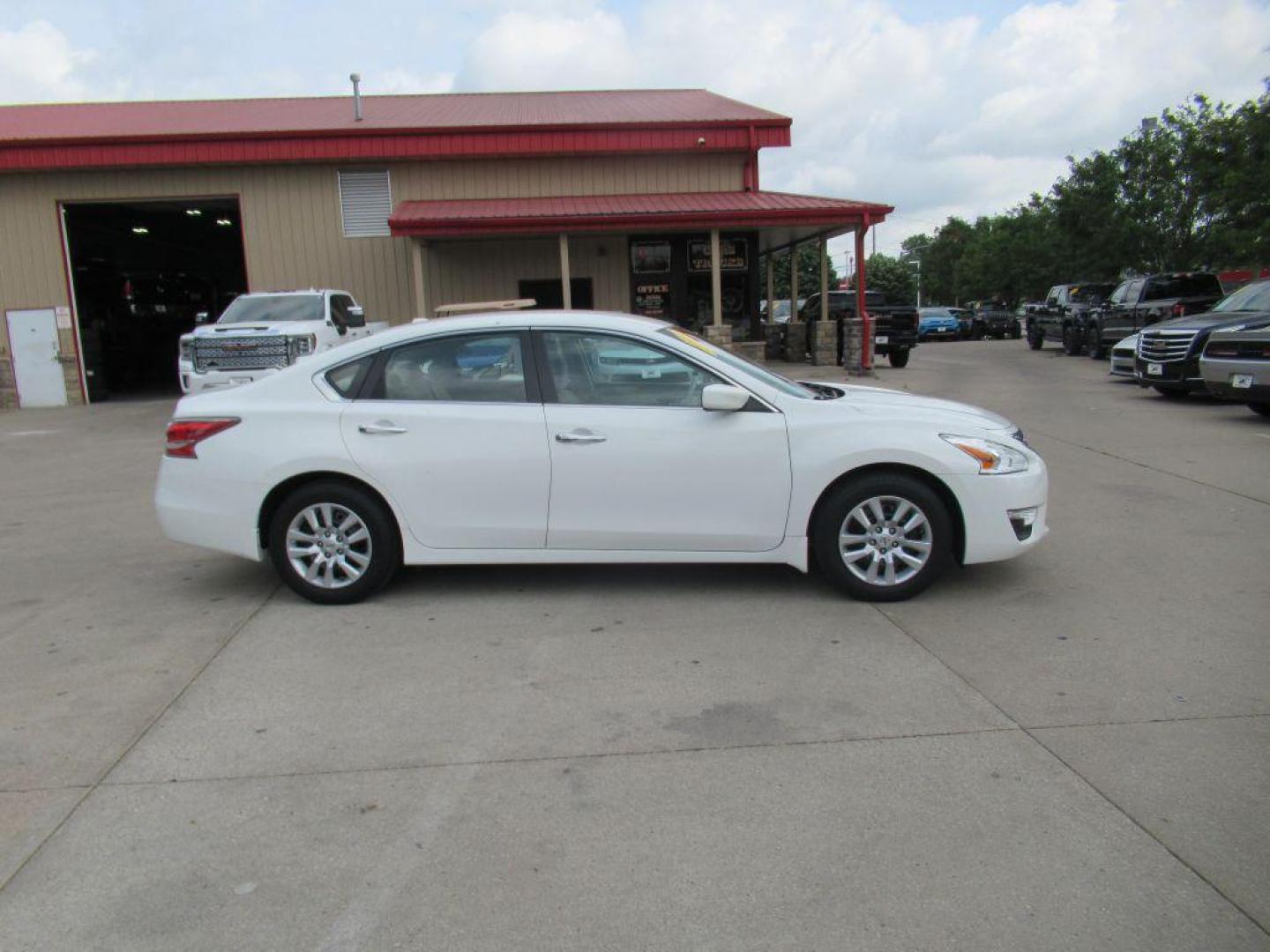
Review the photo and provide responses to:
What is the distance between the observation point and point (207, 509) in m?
5.80

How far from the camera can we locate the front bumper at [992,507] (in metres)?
5.51

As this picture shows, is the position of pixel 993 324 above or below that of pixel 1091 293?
below

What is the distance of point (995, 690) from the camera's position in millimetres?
4387

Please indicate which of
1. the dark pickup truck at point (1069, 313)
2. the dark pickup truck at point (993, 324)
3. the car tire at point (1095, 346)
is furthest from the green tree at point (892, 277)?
the car tire at point (1095, 346)

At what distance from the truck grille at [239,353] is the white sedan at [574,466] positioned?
10011mm

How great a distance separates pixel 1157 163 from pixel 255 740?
3043 centimetres

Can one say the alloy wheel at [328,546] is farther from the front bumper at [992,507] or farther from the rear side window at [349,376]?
the front bumper at [992,507]

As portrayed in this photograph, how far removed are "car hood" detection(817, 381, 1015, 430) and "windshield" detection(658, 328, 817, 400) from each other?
9.2 inches

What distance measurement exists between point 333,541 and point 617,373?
1869 mm

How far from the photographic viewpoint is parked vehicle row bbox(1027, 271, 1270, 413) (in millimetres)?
12453

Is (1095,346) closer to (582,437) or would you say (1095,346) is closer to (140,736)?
(582,437)

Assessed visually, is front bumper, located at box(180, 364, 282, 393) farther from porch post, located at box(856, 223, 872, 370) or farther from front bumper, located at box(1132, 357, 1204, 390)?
front bumper, located at box(1132, 357, 1204, 390)

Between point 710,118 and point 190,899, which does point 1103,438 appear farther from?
point 710,118

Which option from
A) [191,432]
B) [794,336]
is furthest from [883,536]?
[794,336]
